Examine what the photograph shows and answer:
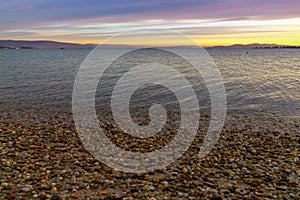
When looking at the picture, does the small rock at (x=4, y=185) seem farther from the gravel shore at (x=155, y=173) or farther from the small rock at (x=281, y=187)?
the small rock at (x=281, y=187)

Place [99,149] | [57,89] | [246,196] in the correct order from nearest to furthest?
[246,196]
[99,149]
[57,89]

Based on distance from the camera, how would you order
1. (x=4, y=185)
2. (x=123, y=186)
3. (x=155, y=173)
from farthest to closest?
(x=155, y=173) < (x=123, y=186) < (x=4, y=185)

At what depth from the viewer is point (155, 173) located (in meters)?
10.4

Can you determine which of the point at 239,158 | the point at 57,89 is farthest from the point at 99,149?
the point at 57,89

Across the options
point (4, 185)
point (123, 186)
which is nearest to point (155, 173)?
point (123, 186)

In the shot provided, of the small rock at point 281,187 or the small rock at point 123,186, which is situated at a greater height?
the small rock at point 123,186

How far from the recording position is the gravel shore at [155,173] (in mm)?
8898

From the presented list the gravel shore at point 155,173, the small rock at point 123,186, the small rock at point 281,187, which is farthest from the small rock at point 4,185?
the small rock at point 281,187

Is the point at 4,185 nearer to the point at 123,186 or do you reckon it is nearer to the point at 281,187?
the point at 123,186

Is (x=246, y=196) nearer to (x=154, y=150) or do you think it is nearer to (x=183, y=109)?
(x=154, y=150)

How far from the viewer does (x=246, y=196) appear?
28.7ft

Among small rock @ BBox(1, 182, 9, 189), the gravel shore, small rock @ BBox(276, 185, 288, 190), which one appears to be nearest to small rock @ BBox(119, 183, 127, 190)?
the gravel shore

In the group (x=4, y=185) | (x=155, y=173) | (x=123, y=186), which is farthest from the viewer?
(x=155, y=173)

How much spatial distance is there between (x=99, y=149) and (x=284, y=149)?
352 inches
